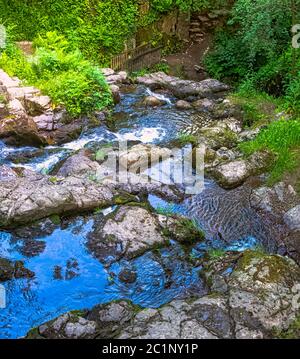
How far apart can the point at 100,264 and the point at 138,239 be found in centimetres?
71

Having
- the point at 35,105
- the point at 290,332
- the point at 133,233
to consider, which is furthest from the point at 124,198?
the point at 35,105

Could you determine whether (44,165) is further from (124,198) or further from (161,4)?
(161,4)

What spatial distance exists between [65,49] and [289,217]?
33.2ft

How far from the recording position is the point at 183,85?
14.3 m

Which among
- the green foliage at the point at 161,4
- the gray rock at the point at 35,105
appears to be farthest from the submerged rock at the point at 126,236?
the green foliage at the point at 161,4

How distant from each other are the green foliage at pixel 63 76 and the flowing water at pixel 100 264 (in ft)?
15.7

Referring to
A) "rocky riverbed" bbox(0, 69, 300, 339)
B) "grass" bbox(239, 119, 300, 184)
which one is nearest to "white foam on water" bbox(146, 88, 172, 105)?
"rocky riverbed" bbox(0, 69, 300, 339)

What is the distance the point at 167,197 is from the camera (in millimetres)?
8195

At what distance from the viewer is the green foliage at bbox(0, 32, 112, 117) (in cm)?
1164

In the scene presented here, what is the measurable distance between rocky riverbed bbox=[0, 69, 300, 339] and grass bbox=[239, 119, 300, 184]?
0.26 metres

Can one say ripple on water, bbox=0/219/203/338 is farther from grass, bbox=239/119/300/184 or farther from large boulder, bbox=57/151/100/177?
grass, bbox=239/119/300/184

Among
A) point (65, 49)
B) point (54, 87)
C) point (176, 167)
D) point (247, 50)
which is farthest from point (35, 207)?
point (247, 50)

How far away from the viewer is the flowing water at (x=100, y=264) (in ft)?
18.5
